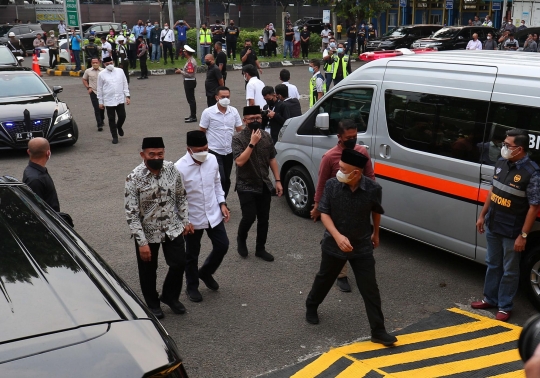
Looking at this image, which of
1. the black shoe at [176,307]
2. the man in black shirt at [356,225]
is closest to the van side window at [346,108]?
the man in black shirt at [356,225]

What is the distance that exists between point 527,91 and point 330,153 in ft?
6.27

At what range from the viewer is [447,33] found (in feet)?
99.7

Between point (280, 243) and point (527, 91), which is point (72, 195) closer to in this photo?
point (280, 243)

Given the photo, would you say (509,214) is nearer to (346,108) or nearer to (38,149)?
(346,108)

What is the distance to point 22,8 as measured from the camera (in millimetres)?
50656

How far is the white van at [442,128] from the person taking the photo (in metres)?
6.27

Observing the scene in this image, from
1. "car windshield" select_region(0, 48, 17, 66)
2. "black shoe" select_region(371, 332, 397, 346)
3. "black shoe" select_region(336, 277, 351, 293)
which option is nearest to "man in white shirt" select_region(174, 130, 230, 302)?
"black shoe" select_region(336, 277, 351, 293)

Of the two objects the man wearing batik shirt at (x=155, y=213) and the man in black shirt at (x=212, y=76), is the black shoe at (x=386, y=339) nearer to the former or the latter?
the man wearing batik shirt at (x=155, y=213)

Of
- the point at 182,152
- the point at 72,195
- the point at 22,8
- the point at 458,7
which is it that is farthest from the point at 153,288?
the point at 22,8

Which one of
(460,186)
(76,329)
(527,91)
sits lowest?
(460,186)

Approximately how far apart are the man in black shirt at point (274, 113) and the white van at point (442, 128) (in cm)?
215

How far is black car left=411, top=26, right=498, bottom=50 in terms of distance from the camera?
29.4 metres

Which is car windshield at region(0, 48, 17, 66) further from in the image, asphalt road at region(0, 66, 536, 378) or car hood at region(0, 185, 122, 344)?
car hood at region(0, 185, 122, 344)

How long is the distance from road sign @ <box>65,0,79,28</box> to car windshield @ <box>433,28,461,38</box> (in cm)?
1593
